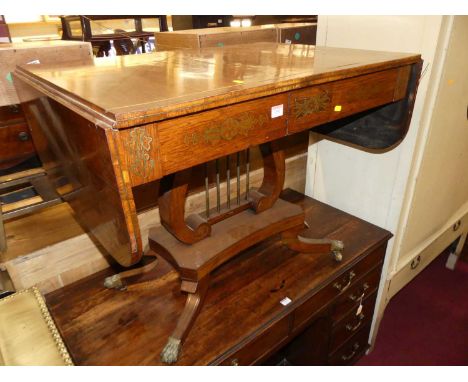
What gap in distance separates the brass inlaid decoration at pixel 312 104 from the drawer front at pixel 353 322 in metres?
1.02

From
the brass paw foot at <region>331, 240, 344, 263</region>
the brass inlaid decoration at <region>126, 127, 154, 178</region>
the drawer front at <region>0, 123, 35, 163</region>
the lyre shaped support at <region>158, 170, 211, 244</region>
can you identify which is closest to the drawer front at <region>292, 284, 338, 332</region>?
the brass paw foot at <region>331, 240, 344, 263</region>

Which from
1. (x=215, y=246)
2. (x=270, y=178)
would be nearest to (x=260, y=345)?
(x=215, y=246)

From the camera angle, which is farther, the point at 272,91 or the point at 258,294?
the point at 258,294

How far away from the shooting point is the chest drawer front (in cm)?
66

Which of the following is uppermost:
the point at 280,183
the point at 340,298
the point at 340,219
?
the point at 280,183

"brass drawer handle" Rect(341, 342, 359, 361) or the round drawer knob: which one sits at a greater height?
the round drawer knob

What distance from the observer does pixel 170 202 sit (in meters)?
1.01

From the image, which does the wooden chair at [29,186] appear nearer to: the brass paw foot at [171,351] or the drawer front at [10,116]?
the drawer front at [10,116]

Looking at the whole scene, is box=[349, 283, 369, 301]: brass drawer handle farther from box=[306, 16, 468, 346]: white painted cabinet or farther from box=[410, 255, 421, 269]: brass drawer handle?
box=[410, 255, 421, 269]: brass drawer handle

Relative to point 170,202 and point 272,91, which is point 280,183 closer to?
point 170,202

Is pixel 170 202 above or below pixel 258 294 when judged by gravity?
above

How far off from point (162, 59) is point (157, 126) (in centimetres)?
54

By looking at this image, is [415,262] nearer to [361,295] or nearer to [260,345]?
[361,295]

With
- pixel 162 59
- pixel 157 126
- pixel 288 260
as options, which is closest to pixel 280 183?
pixel 288 260
